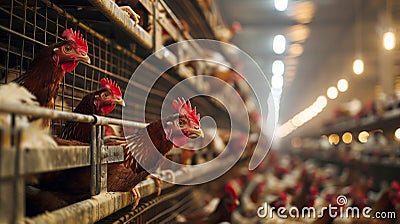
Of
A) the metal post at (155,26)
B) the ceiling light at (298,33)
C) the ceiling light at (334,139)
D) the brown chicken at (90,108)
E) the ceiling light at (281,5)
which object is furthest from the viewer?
the ceiling light at (334,139)

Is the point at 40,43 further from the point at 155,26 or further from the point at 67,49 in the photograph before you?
the point at 155,26

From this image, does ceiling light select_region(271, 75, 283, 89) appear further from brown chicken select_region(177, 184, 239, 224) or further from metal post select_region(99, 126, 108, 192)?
metal post select_region(99, 126, 108, 192)

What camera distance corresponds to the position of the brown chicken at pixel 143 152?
1338mm

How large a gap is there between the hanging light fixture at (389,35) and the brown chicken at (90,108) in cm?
457

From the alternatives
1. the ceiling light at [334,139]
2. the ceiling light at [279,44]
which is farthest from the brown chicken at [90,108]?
the ceiling light at [334,139]

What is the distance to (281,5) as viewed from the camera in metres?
7.27

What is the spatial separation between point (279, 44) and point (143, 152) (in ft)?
29.6

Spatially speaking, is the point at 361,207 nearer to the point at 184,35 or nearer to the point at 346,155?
the point at 184,35

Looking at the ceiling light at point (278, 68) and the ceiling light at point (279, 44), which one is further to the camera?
the ceiling light at point (278, 68)

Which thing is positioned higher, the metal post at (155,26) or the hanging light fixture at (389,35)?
the hanging light fixture at (389,35)

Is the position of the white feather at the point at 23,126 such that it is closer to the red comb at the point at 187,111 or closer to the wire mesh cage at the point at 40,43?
the wire mesh cage at the point at 40,43

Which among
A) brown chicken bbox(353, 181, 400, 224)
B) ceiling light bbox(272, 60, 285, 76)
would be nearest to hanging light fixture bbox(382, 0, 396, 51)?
brown chicken bbox(353, 181, 400, 224)

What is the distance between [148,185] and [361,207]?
188 centimetres

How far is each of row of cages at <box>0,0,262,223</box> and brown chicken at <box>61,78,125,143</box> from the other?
54mm
